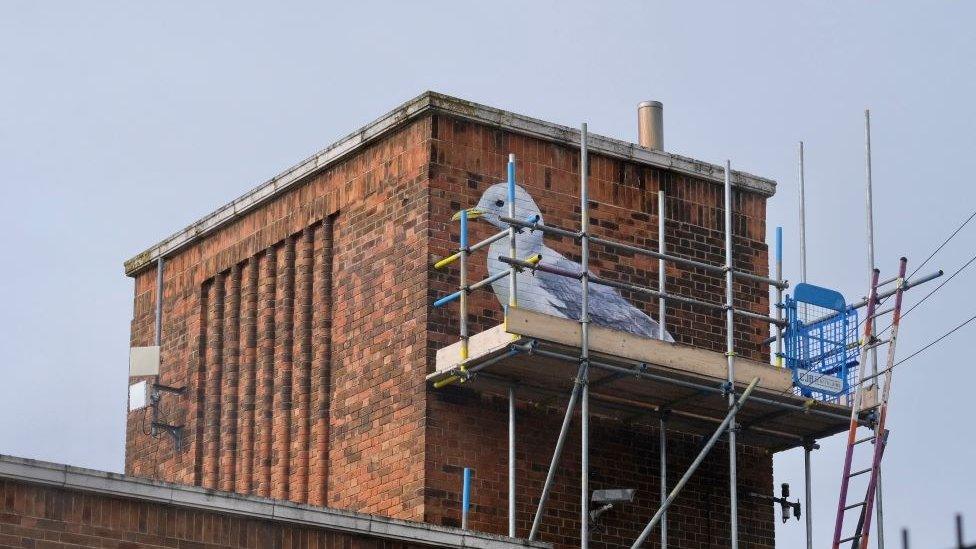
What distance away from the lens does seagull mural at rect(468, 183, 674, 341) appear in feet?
83.0

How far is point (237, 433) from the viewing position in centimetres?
2833

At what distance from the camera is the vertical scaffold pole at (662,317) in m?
25.4

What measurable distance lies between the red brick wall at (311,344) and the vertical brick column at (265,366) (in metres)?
0.02

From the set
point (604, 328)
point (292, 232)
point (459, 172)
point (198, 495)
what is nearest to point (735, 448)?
point (604, 328)

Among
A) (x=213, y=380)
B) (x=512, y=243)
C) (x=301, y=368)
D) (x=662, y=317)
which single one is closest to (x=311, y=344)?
(x=301, y=368)

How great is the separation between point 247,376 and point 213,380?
868mm

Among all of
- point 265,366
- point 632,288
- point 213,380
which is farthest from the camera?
point 213,380

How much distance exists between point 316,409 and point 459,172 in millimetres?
3572

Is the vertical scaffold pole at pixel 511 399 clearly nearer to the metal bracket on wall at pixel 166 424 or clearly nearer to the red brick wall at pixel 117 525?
the red brick wall at pixel 117 525

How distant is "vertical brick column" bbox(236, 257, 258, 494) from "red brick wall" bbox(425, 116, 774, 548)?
414cm

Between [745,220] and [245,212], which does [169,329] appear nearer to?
[245,212]

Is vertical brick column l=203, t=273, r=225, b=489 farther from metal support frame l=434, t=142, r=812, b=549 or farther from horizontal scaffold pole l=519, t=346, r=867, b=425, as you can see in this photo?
horizontal scaffold pole l=519, t=346, r=867, b=425

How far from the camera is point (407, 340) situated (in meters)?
25.2

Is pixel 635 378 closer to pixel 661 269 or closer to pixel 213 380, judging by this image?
pixel 661 269
